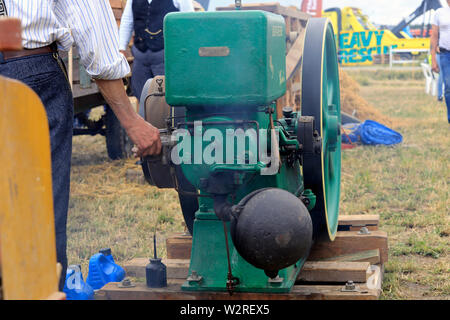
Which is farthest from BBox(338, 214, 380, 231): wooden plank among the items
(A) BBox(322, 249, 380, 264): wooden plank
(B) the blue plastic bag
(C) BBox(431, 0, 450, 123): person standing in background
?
(C) BBox(431, 0, 450, 123): person standing in background

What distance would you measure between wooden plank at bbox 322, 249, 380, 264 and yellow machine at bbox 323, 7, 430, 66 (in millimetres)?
19289

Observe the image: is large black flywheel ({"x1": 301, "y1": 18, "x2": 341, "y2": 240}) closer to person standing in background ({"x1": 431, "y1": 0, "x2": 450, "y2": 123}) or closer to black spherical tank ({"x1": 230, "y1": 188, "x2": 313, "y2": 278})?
black spherical tank ({"x1": 230, "y1": 188, "x2": 313, "y2": 278})

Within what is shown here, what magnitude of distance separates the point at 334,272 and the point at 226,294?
502 millimetres

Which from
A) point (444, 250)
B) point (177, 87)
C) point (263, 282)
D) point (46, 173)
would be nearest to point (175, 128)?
point (177, 87)

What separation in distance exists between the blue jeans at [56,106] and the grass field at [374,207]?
38.5 inches

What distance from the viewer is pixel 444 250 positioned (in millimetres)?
3377

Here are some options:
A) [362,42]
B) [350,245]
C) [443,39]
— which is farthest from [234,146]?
[362,42]

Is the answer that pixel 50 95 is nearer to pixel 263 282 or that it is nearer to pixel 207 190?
pixel 207 190

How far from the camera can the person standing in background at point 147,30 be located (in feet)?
15.9

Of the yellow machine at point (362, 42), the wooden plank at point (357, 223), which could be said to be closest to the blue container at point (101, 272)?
the wooden plank at point (357, 223)

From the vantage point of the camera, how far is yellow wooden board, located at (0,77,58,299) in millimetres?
1194

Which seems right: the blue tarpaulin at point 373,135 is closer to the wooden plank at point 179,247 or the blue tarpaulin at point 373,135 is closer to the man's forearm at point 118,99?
the wooden plank at point 179,247

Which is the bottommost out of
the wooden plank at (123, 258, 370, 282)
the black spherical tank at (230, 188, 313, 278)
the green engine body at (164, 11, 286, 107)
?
the wooden plank at (123, 258, 370, 282)

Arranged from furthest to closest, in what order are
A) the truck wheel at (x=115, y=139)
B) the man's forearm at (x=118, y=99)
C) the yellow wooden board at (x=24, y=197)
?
the truck wheel at (x=115, y=139)
the man's forearm at (x=118, y=99)
the yellow wooden board at (x=24, y=197)
